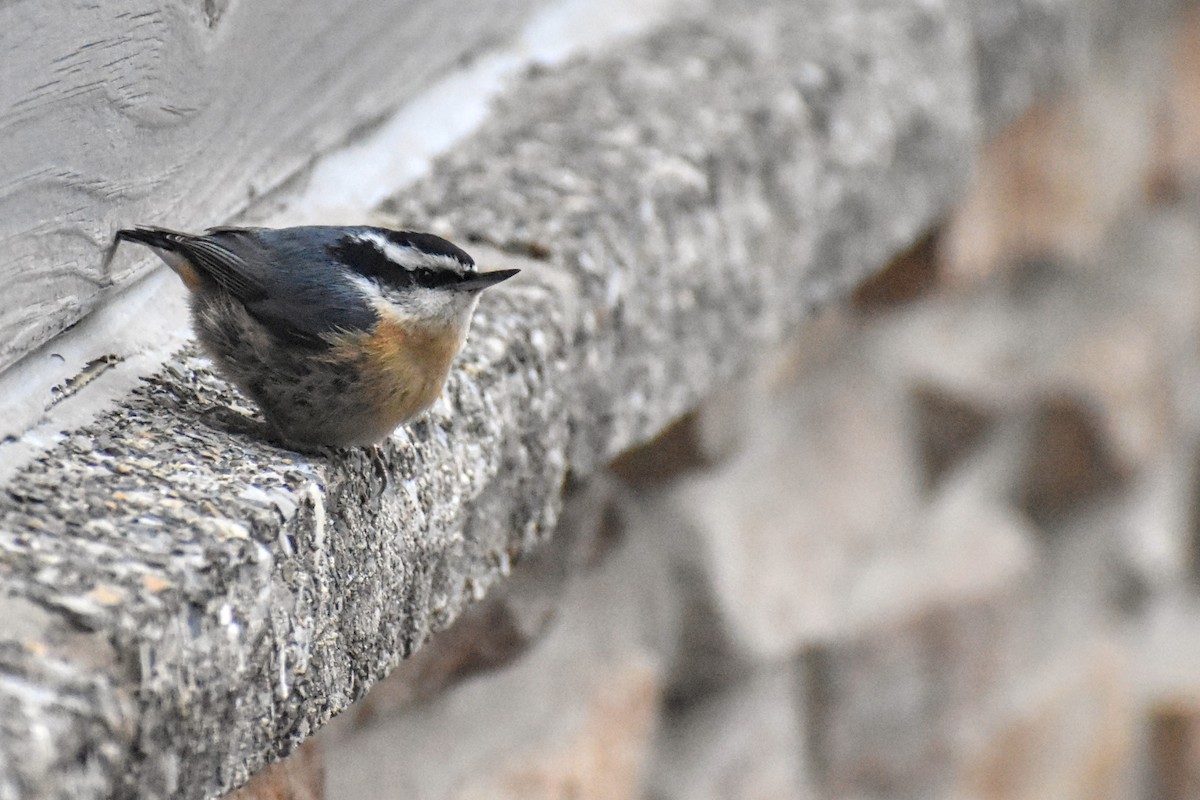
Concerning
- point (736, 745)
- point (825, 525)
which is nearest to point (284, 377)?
point (736, 745)

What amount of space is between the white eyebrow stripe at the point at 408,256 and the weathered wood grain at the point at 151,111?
0.14 m

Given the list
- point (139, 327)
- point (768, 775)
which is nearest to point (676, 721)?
point (768, 775)

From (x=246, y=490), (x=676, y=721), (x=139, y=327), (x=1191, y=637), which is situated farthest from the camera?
(x=1191, y=637)

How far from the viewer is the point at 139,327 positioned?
1.17 metres

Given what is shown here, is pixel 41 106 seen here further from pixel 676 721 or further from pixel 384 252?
pixel 676 721

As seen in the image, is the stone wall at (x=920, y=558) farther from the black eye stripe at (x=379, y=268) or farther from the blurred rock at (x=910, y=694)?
the black eye stripe at (x=379, y=268)

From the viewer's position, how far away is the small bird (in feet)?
3.73

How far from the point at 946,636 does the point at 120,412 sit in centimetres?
131

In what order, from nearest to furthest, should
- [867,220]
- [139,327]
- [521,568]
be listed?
[139,327] < [521,568] < [867,220]

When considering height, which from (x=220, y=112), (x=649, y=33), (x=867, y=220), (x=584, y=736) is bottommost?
(x=584, y=736)

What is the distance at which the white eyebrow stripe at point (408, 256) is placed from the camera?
120cm

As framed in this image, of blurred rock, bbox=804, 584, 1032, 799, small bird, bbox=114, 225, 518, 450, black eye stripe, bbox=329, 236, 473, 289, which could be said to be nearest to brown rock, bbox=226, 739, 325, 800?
small bird, bbox=114, 225, 518, 450

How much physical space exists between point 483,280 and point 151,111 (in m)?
0.31

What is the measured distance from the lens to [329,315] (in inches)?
48.1
